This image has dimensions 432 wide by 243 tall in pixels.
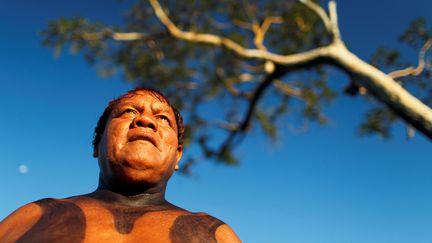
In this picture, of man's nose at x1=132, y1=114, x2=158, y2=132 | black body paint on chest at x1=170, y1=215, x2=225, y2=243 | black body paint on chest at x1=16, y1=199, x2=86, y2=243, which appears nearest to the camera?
black body paint on chest at x1=16, y1=199, x2=86, y2=243

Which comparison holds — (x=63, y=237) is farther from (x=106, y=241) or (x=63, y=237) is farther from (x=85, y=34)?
(x=85, y=34)

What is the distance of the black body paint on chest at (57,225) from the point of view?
2059 mm

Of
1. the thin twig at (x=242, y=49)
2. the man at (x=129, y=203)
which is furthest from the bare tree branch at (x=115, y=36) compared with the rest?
the man at (x=129, y=203)

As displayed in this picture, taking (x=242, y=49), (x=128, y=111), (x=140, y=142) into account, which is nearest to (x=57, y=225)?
(x=140, y=142)

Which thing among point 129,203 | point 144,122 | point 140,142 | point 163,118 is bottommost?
point 129,203

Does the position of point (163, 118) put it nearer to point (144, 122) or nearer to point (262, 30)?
point (144, 122)

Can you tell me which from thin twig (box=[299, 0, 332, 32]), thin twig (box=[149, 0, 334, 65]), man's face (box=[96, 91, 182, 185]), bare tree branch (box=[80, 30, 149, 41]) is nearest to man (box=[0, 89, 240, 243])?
man's face (box=[96, 91, 182, 185])

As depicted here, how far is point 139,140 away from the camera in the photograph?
8.10ft

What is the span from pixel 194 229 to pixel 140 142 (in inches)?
22.4

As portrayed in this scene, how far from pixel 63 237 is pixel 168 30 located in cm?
643

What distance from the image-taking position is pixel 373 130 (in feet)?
31.1

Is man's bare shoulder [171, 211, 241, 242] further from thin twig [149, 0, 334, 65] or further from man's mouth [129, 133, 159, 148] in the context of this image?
thin twig [149, 0, 334, 65]

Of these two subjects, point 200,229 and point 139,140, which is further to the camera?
point 139,140

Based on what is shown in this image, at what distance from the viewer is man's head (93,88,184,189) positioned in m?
2.41
